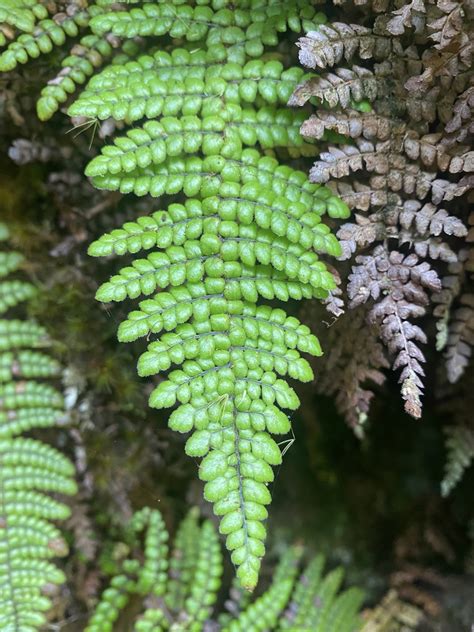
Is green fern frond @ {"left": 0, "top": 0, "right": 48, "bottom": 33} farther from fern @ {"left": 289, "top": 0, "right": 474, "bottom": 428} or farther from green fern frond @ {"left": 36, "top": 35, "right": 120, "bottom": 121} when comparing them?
fern @ {"left": 289, "top": 0, "right": 474, "bottom": 428}

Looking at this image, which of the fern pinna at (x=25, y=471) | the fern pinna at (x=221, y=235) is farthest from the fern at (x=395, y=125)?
the fern pinna at (x=25, y=471)

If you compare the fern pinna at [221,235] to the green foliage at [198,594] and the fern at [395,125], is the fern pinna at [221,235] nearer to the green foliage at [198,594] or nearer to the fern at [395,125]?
the fern at [395,125]

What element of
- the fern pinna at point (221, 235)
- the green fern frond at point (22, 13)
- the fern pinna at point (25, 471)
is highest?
the green fern frond at point (22, 13)

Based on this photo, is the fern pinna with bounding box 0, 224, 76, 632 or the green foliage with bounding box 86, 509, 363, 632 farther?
the green foliage with bounding box 86, 509, 363, 632

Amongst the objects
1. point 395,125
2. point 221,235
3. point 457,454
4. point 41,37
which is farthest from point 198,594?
point 41,37

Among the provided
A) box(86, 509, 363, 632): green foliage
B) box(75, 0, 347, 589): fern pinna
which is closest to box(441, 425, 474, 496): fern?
box(86, 509, 363, 632): green foliage
